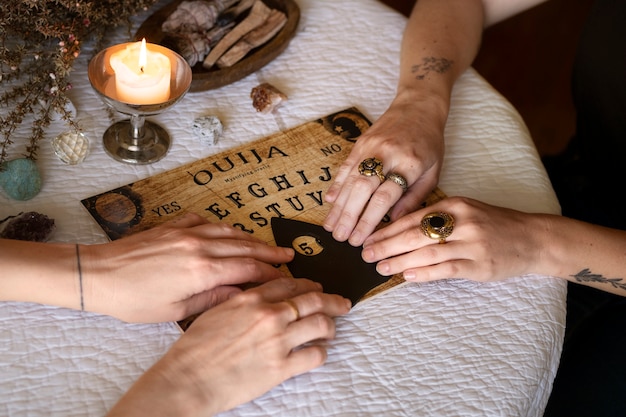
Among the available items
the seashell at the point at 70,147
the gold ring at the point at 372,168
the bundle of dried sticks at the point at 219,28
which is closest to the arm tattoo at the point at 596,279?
the gold ring at the point at 372,168

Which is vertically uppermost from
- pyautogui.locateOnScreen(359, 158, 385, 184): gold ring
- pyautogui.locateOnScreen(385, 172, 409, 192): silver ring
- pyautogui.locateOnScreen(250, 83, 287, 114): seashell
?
pyautogui.locateOnScreen(250, 83, 287, 114): seashell

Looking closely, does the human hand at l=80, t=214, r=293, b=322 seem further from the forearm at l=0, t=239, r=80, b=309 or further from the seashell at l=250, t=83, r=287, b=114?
the seashell at l=250, t=83, r=287, b=114

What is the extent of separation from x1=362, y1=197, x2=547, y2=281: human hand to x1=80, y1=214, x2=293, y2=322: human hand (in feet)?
0.59

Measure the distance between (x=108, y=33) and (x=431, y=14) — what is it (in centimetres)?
59

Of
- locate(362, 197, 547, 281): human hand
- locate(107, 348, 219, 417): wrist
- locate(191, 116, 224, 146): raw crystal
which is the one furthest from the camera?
locate(191, 116, 224, 146): raw crystal

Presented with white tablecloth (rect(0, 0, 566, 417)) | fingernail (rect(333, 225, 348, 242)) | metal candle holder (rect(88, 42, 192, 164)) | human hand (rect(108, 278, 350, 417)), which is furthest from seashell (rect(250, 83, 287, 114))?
human hand (rect(108, 278, 350, 417))

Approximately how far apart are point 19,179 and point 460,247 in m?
A: 0.62

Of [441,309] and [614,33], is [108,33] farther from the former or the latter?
[614,33]

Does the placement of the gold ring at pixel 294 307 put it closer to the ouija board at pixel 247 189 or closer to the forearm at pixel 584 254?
the ouija board at pixel 247 189

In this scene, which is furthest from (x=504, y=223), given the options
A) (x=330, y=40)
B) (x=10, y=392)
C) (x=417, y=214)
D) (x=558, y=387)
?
(x=10, y=392)

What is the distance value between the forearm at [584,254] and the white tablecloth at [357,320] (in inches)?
1.2

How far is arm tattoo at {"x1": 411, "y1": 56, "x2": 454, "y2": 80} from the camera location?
117cm

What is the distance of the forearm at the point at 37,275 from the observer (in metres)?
0.82

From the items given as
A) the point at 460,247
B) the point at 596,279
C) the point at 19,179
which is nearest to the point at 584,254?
the point at 596,279
